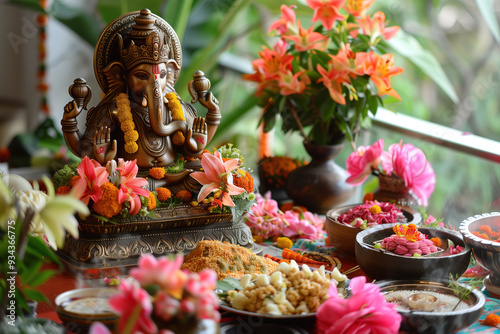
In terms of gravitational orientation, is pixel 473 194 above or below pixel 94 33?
below

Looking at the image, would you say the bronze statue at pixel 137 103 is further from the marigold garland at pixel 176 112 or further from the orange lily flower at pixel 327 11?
the orange lily flower at pixel 327 11

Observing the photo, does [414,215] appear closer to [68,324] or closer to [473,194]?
[68,324]

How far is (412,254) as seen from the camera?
106 cm

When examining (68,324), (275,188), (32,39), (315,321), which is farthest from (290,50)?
(32,39)

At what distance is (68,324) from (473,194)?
10.9 feet

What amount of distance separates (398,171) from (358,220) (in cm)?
22

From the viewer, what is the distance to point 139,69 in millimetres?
1217

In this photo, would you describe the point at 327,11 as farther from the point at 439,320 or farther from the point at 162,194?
the point at 439,320

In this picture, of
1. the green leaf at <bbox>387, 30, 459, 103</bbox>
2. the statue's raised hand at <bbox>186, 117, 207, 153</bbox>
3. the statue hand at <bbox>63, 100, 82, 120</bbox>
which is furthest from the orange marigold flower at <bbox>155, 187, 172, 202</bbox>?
the green leaf at <bbox>387, 30, 459, 103</bbox>

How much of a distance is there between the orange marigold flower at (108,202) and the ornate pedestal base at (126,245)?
0.04 m

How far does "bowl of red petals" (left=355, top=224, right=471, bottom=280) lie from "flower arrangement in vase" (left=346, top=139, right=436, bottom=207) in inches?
9.9

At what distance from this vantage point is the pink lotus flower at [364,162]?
144cm

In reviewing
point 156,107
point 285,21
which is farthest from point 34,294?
point 285,21

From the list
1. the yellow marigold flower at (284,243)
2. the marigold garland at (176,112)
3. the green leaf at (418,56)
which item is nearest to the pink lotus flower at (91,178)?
the marigold garland at (176,112)
